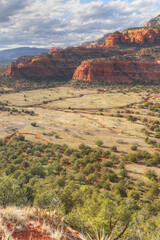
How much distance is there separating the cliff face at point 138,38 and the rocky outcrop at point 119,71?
2601 inches

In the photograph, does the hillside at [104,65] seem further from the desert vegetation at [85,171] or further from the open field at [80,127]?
the desert vegetation at [85,171]

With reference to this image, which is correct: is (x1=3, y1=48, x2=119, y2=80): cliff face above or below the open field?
above

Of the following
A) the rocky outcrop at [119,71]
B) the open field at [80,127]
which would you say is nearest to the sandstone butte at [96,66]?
the rocky outcrop at [119,71]

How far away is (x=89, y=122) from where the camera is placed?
48.8m

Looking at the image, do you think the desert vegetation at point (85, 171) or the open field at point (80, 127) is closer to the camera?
the desert vegetation at point (85, 171)

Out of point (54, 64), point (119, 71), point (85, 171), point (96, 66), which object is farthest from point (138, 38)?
point (85, 171)

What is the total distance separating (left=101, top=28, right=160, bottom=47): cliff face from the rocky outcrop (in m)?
66.1

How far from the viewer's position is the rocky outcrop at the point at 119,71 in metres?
122

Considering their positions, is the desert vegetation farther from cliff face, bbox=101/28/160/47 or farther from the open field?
cliff face, bbox=101/28/160/47

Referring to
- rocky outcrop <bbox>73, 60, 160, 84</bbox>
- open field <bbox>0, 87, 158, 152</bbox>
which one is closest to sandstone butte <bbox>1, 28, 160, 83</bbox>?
rocky outcrop <bbox>73, 60, 160, 84</bbox>

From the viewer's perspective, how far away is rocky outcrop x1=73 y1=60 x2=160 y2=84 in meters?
122

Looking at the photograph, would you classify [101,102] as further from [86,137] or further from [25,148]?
[25,148]

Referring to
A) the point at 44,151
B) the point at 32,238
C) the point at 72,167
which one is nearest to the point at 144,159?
the point at 72,167

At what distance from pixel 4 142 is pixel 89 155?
21.2m
